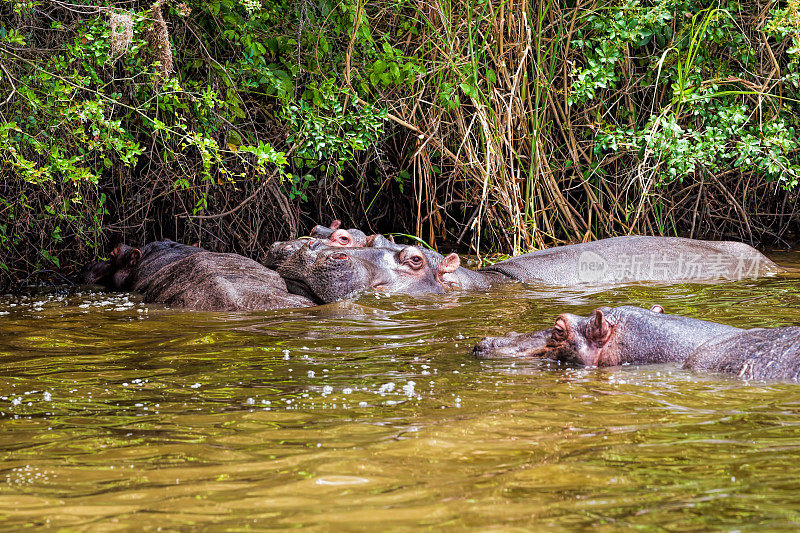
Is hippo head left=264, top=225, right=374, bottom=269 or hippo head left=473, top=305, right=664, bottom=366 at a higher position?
hippo head left=264, top=225, right=374, bottom=269

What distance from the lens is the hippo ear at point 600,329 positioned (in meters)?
4.41

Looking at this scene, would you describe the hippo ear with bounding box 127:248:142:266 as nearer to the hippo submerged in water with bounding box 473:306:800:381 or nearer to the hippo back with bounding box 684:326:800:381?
the hippo submerged in water with bounding box 473:306:800:381

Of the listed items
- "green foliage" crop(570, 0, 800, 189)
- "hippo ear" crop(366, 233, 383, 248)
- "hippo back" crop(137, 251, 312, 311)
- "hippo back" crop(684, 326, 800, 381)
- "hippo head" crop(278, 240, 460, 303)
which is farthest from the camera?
"green foliage" crop(570, 0, 800, 189)

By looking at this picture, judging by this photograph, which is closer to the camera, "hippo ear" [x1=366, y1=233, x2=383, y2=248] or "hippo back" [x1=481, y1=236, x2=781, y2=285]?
"hippo ear" [x1=366, y1=233, x2=383, y2=248]

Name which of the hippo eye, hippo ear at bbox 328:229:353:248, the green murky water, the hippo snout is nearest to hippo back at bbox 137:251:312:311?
hippo ear at bbox 328:229:353:248

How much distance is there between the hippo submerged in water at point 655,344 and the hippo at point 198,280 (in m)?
2.35

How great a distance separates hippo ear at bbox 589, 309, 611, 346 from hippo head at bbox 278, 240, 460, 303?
8.54 feet

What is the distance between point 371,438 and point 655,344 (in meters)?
1.79

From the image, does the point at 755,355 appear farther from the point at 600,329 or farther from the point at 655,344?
the point at 600,329

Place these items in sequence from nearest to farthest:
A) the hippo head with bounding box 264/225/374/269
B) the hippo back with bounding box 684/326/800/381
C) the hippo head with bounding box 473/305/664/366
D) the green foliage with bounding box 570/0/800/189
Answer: the hippo back with bounding box 684/326/800/381 < the hippo head with bounding box 473/305/664/366 < the hippo head with bounding box 264/225/374/269 < the green foliage with bounding box 570/0/800/189

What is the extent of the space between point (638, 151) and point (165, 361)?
18.0 feet

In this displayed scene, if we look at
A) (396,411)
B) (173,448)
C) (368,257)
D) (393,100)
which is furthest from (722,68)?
(173,448)

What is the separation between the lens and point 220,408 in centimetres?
359

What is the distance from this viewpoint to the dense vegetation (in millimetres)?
7879
